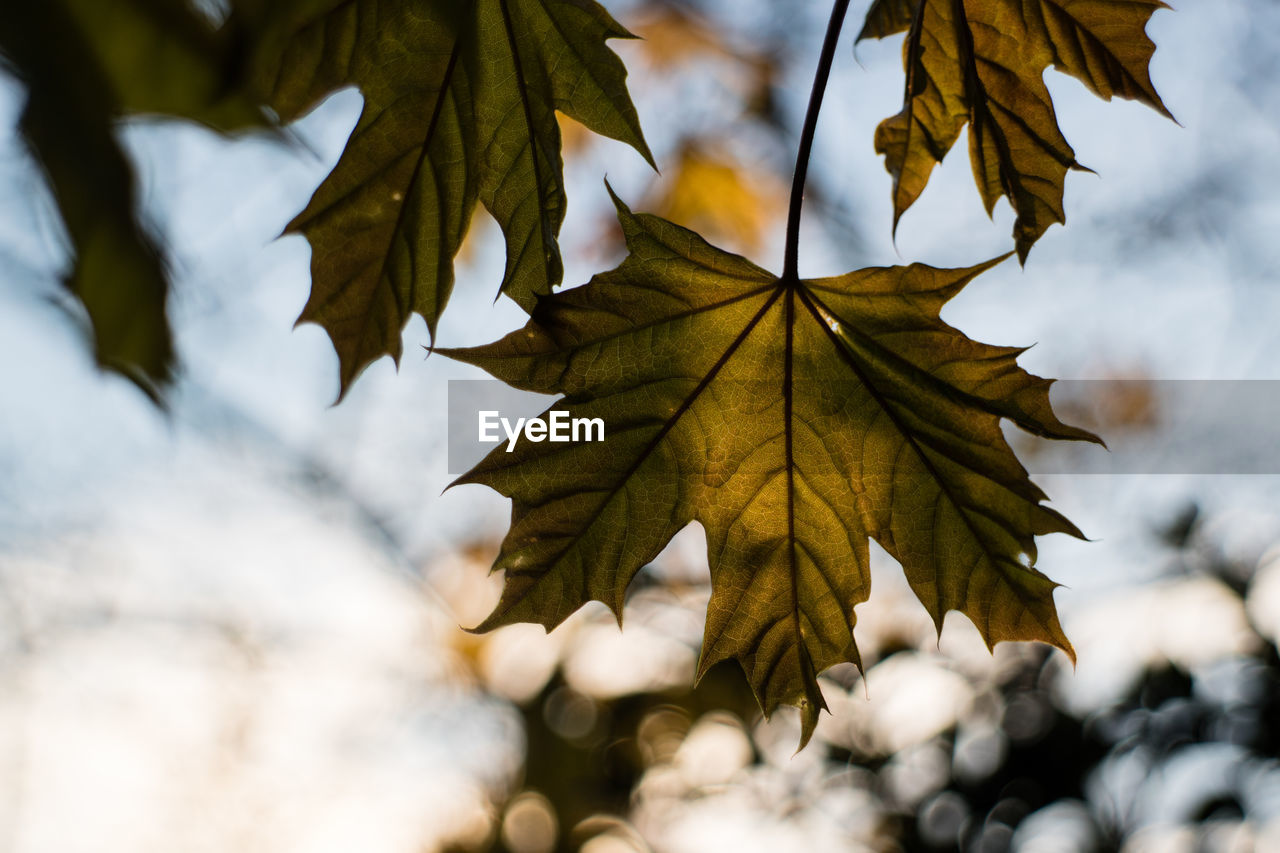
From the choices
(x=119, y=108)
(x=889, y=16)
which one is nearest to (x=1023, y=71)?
(x=889, y=16)

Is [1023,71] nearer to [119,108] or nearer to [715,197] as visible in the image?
[119,108]

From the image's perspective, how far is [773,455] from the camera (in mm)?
692

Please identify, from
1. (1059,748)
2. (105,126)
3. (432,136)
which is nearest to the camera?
(105,126)

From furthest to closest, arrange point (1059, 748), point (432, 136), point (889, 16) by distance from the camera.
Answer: point (1059, 748) → point (889, 16) → point (432, 136)

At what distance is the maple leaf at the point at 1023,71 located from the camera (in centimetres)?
62

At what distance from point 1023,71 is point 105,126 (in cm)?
63

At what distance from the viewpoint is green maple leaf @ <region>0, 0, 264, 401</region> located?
0.20 meters

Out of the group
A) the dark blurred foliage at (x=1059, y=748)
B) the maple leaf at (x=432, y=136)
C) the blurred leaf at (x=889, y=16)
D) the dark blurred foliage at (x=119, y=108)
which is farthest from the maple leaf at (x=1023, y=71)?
the dark blurred foliage at (x=1059, y=748)

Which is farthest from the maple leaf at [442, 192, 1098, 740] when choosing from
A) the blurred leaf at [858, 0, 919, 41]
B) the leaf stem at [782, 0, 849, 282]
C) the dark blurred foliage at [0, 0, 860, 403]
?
the dark blurred foliage at [0, 0, 860, 403]

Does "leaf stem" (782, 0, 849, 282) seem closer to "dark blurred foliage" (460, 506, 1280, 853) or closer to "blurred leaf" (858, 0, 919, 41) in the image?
"blurred leaf" (858, 0, 919, 41)

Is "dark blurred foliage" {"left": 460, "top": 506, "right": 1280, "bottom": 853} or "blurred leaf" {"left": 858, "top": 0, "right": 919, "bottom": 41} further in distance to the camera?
"dark blurred foliage" {"left": 460, "top": 506, "right": 1280, "bottom": 853}

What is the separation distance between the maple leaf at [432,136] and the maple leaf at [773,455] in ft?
0.20

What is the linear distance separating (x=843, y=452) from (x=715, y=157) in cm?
356

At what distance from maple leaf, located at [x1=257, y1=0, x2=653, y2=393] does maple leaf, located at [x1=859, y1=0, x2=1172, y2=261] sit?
257 millimetres
